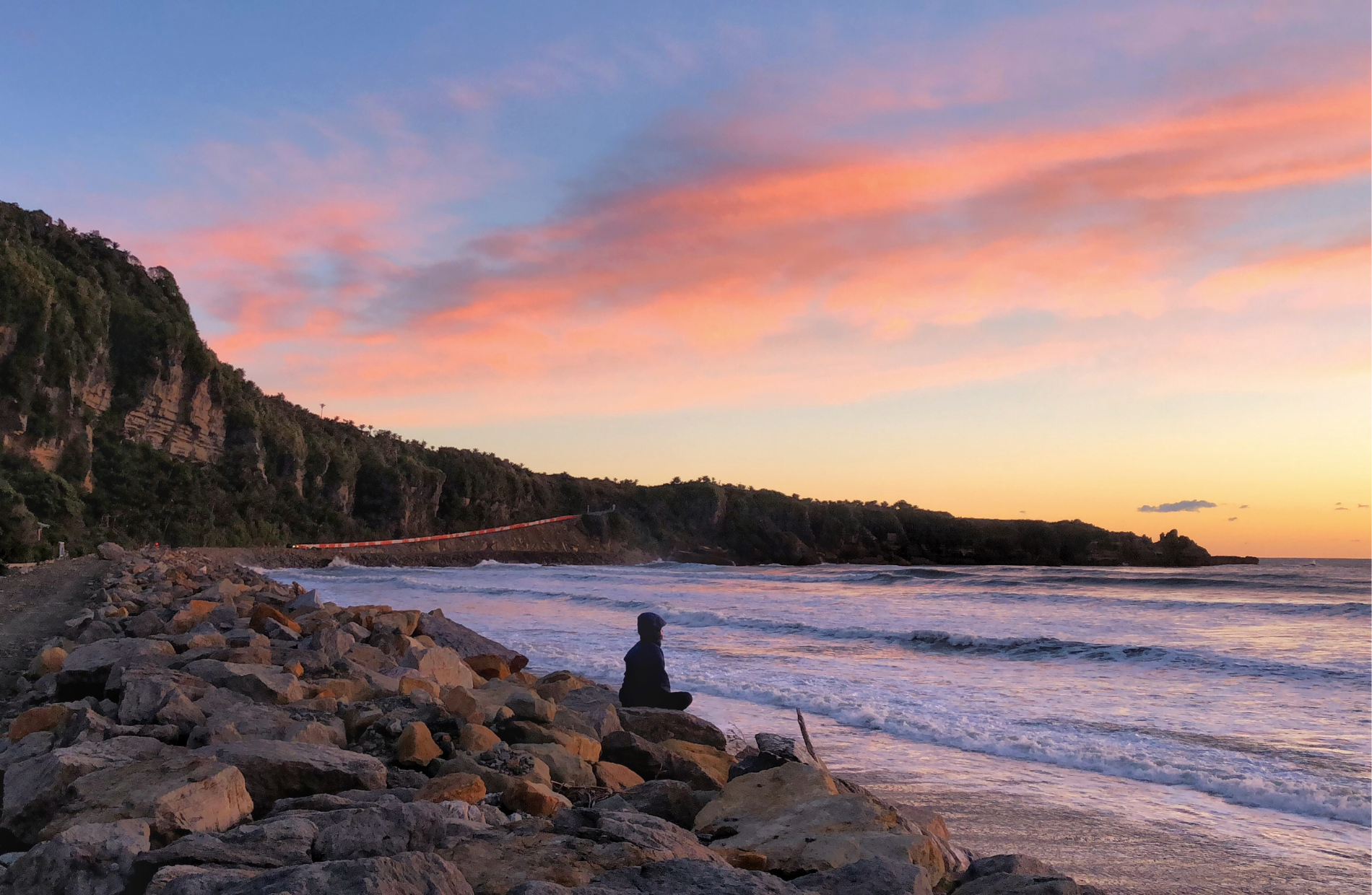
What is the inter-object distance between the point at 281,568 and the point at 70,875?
1476 inches

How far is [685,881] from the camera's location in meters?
2.81

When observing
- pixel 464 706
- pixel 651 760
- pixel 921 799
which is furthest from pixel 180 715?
pixel 921 799

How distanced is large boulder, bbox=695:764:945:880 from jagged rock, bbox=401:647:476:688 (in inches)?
148

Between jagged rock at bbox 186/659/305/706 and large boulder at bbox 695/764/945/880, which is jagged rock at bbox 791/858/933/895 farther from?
jagged rock at bbox 186/659/305/706

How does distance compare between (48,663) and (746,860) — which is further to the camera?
(48,663)

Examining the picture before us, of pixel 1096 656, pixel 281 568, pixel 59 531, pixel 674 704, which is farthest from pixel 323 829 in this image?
pixel 281 568

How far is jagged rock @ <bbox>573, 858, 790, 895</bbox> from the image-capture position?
276cm

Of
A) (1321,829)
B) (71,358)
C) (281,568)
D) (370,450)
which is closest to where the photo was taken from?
(1321,829)

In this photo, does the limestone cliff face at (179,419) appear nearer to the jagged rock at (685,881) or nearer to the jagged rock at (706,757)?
the jagged rock at (706,757)

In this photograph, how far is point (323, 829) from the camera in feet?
10.2

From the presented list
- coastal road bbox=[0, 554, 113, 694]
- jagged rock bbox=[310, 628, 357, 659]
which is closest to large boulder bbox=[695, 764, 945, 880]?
jagged rock bbox=[310, 628, 357, 659]

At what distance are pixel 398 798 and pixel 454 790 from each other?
235mm

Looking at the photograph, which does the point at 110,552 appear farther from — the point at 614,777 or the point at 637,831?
the point at 637,831

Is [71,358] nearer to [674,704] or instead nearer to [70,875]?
[674,704]
